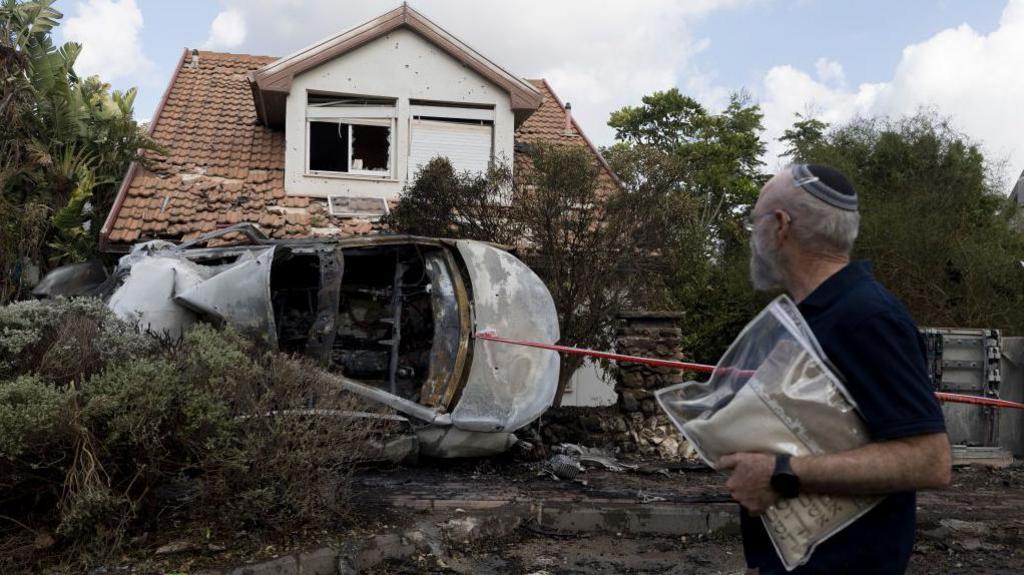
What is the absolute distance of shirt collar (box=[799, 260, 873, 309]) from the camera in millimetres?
2191

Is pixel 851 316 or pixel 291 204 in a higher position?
pixel 291 204

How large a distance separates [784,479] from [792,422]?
131 millimetres

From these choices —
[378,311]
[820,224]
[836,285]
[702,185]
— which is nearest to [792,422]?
[836,285]

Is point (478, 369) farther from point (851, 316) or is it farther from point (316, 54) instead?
point (316, 54)

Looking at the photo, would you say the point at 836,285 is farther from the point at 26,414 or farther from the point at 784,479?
the point at 26,414

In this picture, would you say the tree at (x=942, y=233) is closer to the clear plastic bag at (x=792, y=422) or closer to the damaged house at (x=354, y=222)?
the damaged house at (x=354, y=222)

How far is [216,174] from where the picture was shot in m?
15.2

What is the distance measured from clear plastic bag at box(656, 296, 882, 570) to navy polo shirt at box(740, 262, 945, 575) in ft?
0.12

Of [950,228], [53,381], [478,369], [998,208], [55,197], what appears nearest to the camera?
[53,381]

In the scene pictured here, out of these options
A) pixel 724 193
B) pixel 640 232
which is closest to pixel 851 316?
pixel 640 232

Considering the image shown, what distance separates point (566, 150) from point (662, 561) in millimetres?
5945

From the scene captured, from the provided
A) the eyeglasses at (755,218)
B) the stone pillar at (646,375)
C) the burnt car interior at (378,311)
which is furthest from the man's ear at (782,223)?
the stone pillar at (646,375)

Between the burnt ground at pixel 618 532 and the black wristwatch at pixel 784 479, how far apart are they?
3.97m

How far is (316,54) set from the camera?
49.5 feet
